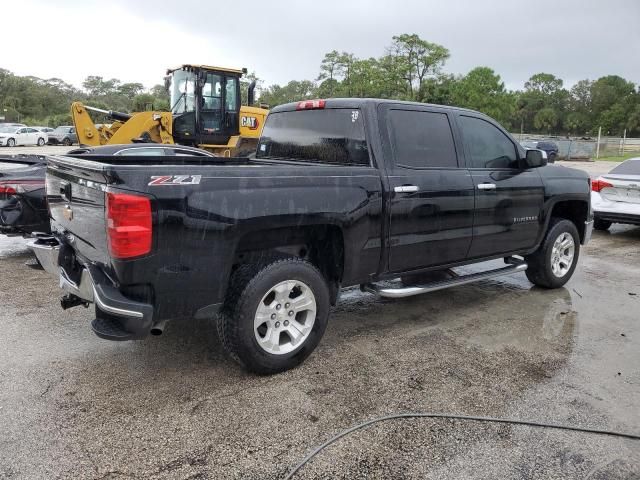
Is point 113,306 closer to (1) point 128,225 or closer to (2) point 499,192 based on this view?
(1) point 128,225

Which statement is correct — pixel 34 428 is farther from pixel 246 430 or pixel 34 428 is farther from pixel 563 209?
pixel 563 209

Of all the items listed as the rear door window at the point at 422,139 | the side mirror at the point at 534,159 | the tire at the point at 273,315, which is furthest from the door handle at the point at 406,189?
the side mirror at the point at 534,159

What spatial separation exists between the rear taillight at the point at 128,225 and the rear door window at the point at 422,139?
2.14 m

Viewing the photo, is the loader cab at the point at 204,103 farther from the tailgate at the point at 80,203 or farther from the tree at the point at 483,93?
the tree at the point at 483,93

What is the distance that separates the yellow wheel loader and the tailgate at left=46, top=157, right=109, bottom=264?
Result: 886 cm

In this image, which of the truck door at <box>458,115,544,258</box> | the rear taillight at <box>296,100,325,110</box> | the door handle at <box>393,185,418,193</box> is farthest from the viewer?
the truck door at <box>458,115,544,258</box>

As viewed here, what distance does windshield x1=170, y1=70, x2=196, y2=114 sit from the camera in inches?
510

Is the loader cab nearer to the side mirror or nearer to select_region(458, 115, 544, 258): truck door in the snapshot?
select_region(458, 115, 544, 258): truck door

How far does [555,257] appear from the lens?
6105 mm

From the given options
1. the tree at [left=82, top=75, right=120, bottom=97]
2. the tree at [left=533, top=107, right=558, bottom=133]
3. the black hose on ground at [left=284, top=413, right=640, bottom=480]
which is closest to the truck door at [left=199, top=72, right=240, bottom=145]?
the black hose on ground at [left=284, top=413, right=640, bottom=480]

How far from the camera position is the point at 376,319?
16.7 feet

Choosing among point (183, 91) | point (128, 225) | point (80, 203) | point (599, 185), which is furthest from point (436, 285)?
point (183, 91)

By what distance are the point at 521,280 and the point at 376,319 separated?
2456 millimetres

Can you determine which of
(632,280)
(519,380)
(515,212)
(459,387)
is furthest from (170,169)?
(632,280)
